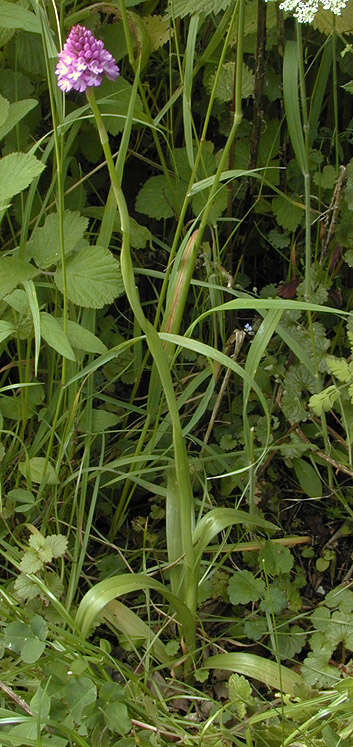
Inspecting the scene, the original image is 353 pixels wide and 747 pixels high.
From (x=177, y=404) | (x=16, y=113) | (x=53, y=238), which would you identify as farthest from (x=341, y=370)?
(x=16, y=113)

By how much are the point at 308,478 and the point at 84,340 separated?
1.70 feet

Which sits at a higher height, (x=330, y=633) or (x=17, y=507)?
(x=17, y=507)

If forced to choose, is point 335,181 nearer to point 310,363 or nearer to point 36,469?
point 310,363

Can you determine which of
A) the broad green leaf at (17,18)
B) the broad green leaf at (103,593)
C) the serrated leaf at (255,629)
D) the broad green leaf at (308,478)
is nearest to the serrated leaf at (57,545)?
the broad green leaf at (103,593)

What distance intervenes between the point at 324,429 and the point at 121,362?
44 centimetres

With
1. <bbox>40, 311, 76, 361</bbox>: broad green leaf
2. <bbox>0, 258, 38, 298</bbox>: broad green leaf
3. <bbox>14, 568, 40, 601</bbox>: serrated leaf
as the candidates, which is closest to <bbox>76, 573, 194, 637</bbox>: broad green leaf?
<bbox>14, 568, 40, 601</bbox>: serrated leaf

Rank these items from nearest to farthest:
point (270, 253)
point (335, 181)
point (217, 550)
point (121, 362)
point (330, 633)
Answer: point (330, 633)
point (217, 550)
point (335, 181)
point (121, 362)
point (270, 253)

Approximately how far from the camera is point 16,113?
1.21 meters

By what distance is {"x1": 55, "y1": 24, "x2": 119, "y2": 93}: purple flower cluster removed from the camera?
838mm

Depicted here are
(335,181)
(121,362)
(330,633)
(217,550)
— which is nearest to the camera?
(330,633)

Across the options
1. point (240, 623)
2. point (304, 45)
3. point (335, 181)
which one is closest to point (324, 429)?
point (240, 623)

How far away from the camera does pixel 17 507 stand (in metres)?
1.29

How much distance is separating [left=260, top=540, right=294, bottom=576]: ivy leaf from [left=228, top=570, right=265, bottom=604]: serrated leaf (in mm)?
34

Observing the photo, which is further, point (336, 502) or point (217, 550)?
point (336, 502)
